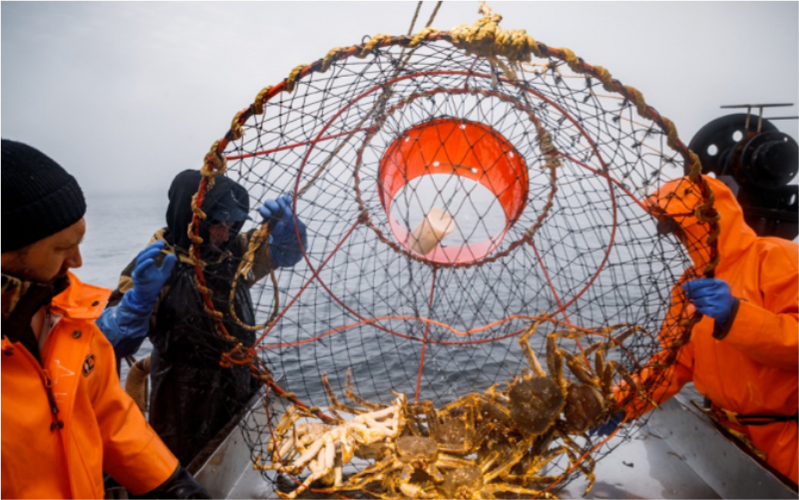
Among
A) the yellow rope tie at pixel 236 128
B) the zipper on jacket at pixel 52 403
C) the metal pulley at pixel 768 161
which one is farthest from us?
the metal pulley at pixel 768 161

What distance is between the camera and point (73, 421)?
115 centimetres

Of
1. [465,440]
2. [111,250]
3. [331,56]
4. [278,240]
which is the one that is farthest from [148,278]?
[111,250]

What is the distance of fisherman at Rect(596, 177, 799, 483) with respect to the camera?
1.67m

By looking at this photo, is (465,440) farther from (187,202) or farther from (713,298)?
(187,202)

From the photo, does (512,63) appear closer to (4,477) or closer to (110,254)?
(4,477)

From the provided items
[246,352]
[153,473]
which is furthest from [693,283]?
[153,473]

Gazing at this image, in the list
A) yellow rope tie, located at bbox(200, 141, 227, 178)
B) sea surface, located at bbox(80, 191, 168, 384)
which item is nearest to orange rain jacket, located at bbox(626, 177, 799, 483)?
yellow rope tie, located at bbox(200, 141, 227, 178)

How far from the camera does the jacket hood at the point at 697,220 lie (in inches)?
68.0

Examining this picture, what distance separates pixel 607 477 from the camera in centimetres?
209

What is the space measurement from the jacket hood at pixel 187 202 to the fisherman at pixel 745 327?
1.66 metres

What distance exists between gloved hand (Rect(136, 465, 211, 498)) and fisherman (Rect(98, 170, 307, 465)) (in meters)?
0.56

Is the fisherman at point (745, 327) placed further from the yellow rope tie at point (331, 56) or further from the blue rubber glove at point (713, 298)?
the yellow rope tie at point (331, 56)

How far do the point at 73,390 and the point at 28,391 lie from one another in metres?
0.08

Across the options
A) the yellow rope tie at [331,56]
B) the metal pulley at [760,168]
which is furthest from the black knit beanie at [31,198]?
the metal pulley at [760,168]
